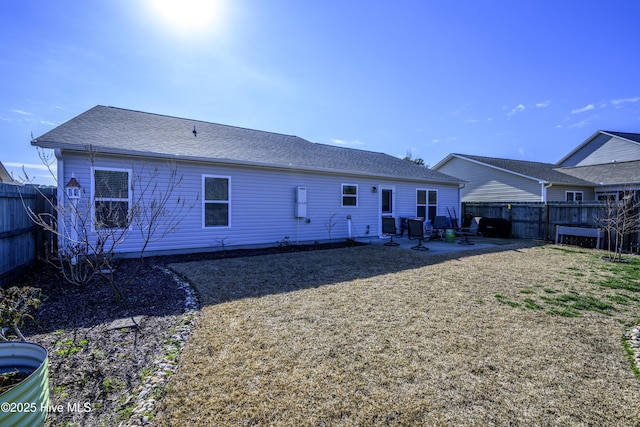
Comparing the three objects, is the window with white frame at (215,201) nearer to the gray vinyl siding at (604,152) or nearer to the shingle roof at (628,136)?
the gray vinyl siding at (604,152)

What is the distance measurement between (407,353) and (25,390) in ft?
9.03

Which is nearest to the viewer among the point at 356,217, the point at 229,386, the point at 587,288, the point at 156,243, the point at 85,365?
the point at 229,386

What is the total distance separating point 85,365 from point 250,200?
6307mm

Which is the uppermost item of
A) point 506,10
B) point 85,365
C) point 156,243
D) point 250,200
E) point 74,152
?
point 506,10

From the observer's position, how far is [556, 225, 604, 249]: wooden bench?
951cm

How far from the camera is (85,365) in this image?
2674 millimetres

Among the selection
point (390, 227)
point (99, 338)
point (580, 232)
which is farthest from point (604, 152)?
point (99, 338)

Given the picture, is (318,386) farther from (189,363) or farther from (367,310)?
(367,310)

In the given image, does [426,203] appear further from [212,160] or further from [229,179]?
[212,160]

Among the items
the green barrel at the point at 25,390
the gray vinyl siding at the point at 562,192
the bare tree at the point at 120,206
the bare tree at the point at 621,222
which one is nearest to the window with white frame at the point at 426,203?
the bare tree at the point at 621,222

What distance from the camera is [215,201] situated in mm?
8211

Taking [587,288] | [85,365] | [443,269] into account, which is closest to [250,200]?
[443,269]

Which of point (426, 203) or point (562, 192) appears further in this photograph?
point (562, 192)

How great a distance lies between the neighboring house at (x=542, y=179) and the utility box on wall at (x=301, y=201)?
37.4ft
